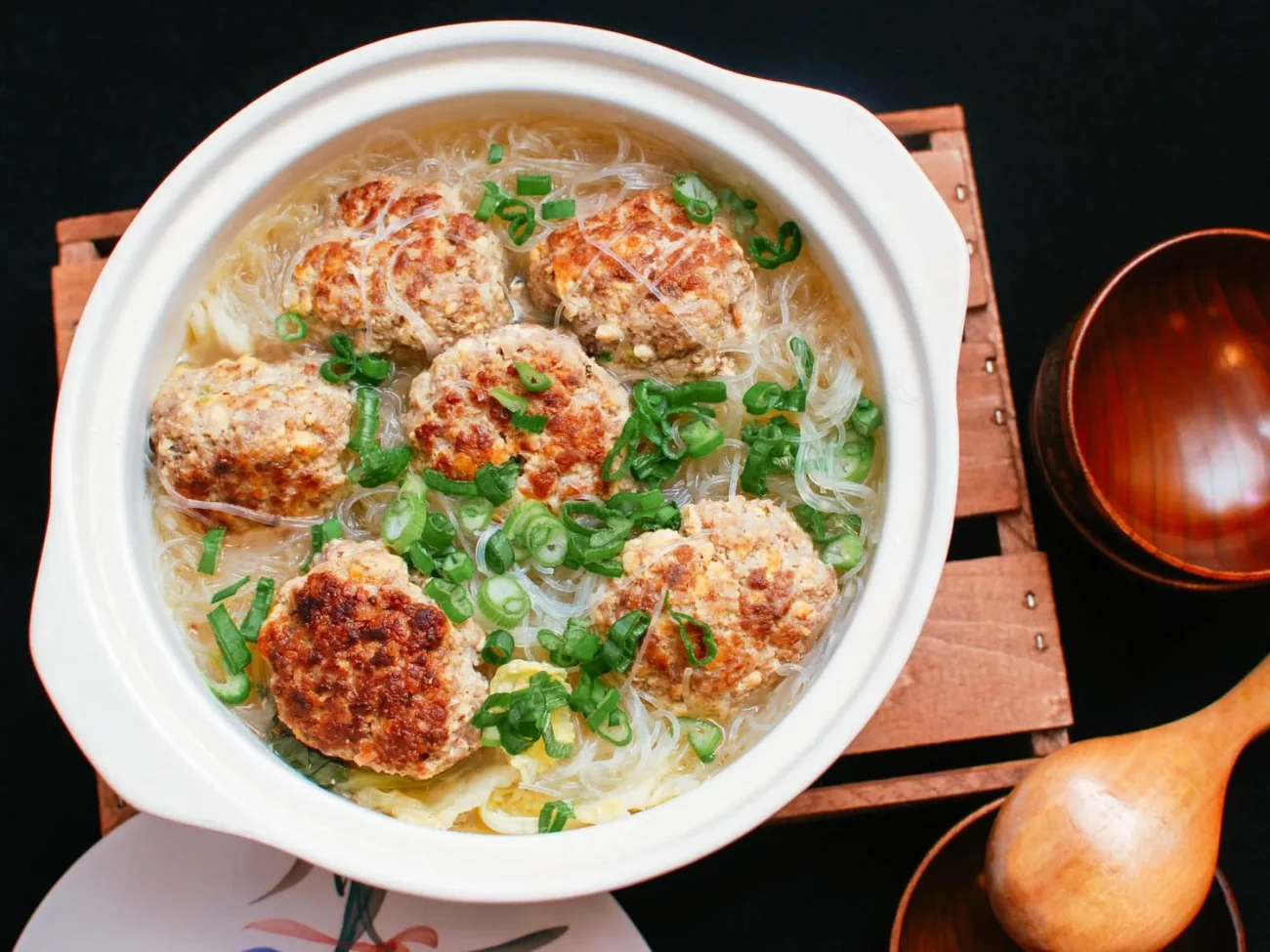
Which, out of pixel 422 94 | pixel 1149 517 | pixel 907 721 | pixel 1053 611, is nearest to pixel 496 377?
pixel 422 94

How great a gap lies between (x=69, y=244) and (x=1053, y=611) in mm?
3077

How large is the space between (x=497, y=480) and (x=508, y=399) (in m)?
0.19

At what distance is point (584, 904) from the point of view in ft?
9.96

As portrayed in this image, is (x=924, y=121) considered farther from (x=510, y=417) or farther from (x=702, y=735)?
(x=702, y=735)

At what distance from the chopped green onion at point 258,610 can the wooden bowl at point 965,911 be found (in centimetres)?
189

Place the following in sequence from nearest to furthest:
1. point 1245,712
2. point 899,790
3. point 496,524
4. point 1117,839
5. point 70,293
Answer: point 496,524, point 1117,839, point 1245,712, point 899,790, point 70,293

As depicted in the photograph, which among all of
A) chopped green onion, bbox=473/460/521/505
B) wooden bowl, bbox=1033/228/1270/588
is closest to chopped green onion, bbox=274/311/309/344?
chopped green onion, bbox=473/460/521/505

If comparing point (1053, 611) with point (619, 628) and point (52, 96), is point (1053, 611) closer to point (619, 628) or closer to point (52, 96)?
point (619, 628)

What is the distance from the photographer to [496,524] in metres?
2.51

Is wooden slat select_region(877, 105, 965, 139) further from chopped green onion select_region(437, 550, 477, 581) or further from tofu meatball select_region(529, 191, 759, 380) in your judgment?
chopped green onion select_region(437, 550, 477, 581)

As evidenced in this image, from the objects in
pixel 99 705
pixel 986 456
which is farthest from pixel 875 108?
pixel 99 705

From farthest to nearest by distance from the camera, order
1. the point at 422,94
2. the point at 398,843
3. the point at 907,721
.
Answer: the point at 907,721
the point at 422,94
the point at 398,843

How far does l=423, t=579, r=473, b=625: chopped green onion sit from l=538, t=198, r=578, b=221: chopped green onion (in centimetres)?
94

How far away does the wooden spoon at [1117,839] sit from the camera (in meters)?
2.70
